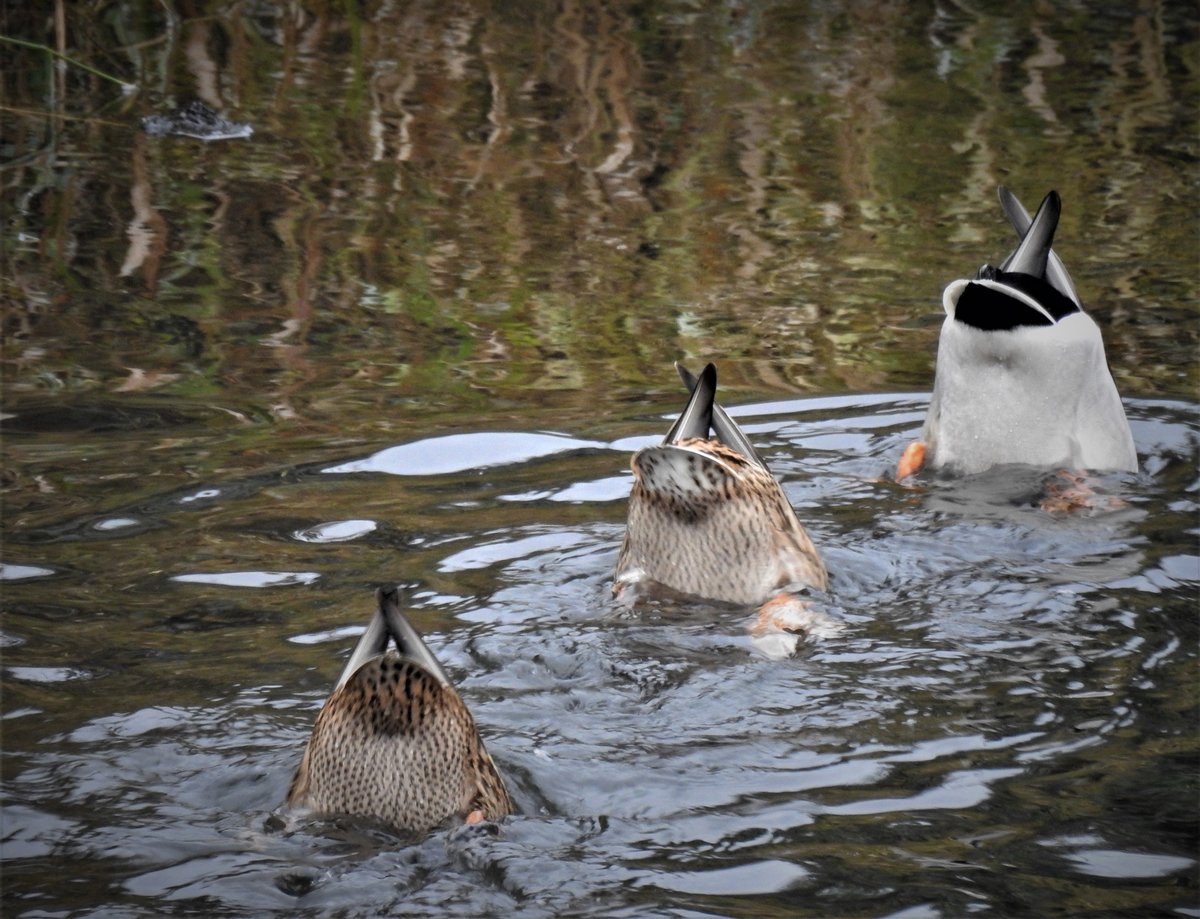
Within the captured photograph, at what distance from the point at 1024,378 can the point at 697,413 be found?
1.71 metres

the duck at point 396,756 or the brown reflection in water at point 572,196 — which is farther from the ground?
the brown reflection in water at point 572,196

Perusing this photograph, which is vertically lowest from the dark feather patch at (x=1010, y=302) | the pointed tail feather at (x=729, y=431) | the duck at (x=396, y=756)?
the duck at (x=396, y=756)

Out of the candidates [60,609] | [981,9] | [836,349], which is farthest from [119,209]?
[981,9]

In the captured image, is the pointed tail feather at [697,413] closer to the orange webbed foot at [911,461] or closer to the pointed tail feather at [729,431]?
the pointed tail feather at [729,431]

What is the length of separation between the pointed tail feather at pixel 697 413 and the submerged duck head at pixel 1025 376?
1415 mm

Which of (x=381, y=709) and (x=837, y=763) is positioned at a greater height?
(x=381, y=709)

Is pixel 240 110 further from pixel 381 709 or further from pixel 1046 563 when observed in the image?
pixel 381 709

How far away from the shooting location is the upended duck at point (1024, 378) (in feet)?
19.0

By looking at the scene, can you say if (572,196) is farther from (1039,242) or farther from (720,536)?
(720,536)

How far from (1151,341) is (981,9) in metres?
7.16

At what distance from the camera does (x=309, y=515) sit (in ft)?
18.0

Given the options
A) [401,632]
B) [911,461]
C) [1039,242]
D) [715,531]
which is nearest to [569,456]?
[911,461]

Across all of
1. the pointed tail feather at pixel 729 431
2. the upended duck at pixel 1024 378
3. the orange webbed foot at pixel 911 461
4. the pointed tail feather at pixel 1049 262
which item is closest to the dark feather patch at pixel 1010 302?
the upended duck at pixel 1024 378

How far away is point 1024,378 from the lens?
5.97 meters
